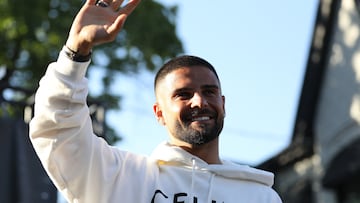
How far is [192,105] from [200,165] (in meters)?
0.24

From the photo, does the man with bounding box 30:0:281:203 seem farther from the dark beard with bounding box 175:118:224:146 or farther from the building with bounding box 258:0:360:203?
the building with bounding box 258:0:360:203

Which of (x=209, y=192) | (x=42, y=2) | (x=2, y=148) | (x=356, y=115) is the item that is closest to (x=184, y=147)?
(x=209, y=192)

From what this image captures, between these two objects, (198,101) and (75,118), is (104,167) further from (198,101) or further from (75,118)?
(198,101)

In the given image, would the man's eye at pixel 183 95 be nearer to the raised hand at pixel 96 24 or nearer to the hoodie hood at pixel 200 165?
the hoodie hood at pixel 200 165

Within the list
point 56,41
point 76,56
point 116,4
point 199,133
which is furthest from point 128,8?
point 56,41

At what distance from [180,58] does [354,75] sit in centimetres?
943

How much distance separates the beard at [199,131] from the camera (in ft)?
10.4

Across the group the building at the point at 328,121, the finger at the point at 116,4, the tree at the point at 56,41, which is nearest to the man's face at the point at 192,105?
the finger at the point at 116,4

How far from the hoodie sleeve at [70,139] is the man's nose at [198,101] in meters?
0.33

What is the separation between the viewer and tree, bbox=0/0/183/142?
13.2 meters

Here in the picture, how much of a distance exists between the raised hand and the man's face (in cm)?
35

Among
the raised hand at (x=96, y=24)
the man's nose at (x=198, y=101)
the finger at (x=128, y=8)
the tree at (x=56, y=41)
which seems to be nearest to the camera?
the raised hand at (x=96, y=24)

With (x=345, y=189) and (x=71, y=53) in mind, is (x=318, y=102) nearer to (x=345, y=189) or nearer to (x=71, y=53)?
(x=345, y=189)

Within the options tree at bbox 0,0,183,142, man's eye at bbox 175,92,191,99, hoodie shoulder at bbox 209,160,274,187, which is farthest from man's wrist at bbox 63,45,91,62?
tree at bbox 0,0,183,142
